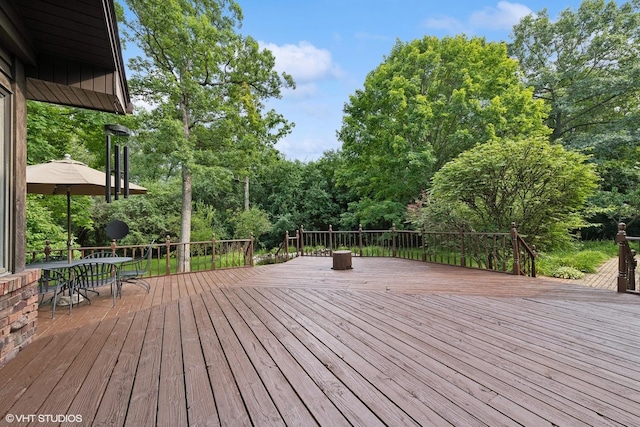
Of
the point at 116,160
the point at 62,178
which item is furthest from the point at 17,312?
the point at 62,178

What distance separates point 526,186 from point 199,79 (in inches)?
391

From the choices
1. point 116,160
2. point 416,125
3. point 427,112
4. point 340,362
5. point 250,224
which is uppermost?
point 427,112

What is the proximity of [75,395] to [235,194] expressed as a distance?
15505 mm

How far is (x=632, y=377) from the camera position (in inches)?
76.7

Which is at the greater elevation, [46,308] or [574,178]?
[574,178]

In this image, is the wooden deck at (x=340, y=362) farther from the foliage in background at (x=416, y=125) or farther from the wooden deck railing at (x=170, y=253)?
the foliage in background at (x=416, y=125)

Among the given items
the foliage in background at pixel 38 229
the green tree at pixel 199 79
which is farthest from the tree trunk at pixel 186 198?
the foliage in background at pixel 38 229

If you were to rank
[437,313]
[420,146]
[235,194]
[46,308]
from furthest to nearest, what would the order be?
[235,194]
[420,146]
[46,308]
[437,313]

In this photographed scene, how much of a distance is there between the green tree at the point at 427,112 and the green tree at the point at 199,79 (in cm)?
332

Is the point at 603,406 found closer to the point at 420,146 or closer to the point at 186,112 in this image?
the point at 420,146

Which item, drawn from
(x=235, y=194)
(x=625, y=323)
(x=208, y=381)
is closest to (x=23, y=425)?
(x=208, y=381)

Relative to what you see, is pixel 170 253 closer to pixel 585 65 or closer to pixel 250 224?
pixel 250 224

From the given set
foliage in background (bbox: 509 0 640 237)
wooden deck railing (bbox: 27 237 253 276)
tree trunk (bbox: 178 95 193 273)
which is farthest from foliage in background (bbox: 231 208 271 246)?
foliage in background (bbox: 509 0 640 237)

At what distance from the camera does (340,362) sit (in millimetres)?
2240
